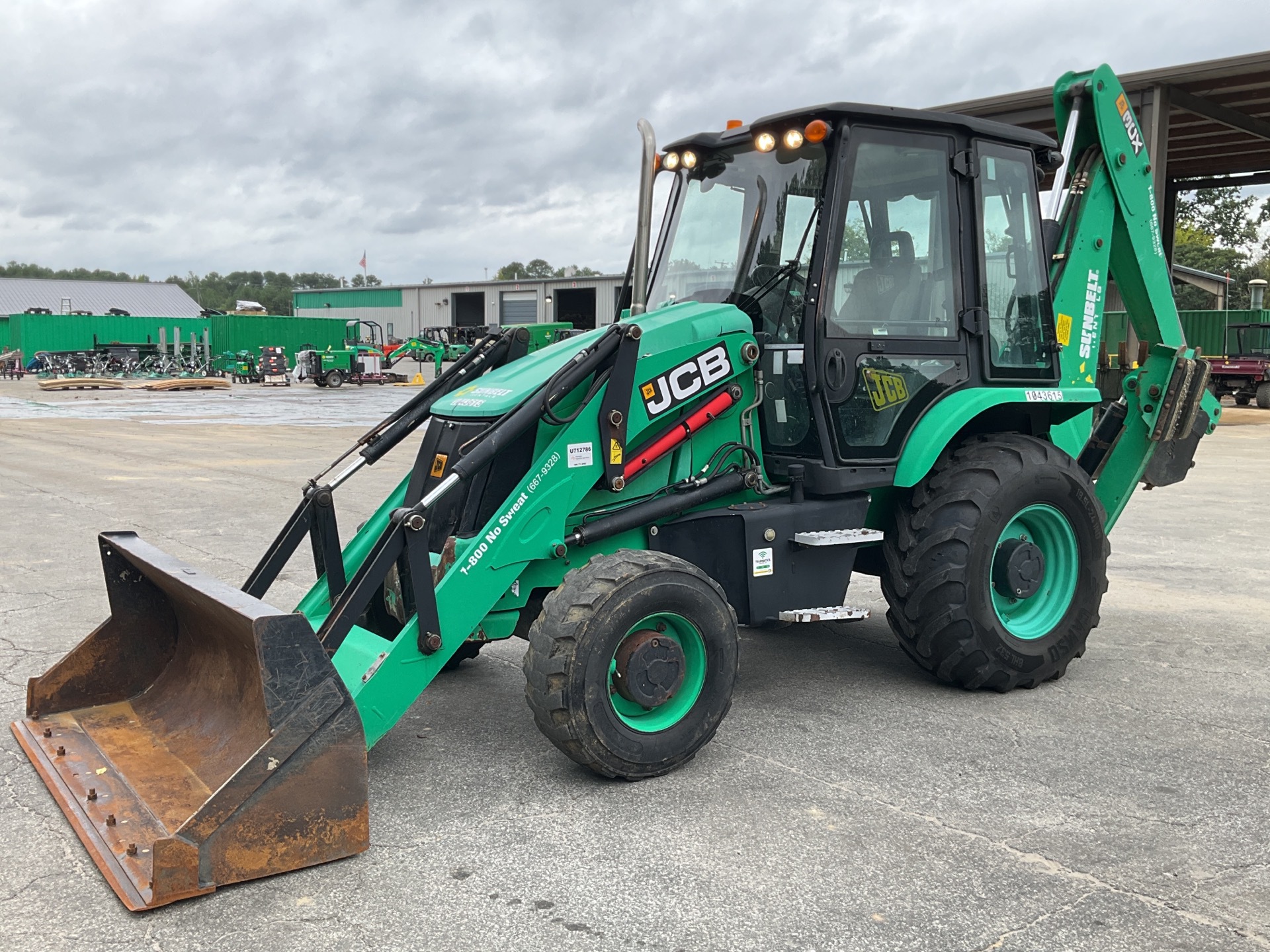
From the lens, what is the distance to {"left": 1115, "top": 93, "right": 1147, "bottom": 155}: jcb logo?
20.2 feet

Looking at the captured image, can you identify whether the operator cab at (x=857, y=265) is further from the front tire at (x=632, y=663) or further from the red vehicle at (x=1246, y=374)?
the red vehicle at (x=1246, y=374)

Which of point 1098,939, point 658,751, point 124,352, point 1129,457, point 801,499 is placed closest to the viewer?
point 1098,939

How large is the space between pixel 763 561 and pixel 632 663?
3.16ft

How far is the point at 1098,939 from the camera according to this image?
3074mm

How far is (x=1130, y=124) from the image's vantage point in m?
6.23

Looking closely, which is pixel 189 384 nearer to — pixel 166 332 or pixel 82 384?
pixel 82 384

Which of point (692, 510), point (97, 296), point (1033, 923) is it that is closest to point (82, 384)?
point (692, 510)

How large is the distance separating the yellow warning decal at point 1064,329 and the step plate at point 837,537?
69.6 inches

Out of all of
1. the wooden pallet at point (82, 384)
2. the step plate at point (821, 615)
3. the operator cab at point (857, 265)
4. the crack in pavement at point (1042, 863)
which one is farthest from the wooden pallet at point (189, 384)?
the crack in pavement at point (1042, 863)

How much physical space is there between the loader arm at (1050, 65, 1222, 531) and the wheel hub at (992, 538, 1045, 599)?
1.15m

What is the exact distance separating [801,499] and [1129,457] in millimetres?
2530

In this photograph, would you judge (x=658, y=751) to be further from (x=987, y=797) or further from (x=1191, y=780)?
(x=1191, y=780)

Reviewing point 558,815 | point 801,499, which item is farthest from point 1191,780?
point 558,815

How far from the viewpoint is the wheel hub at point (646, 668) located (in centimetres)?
409
